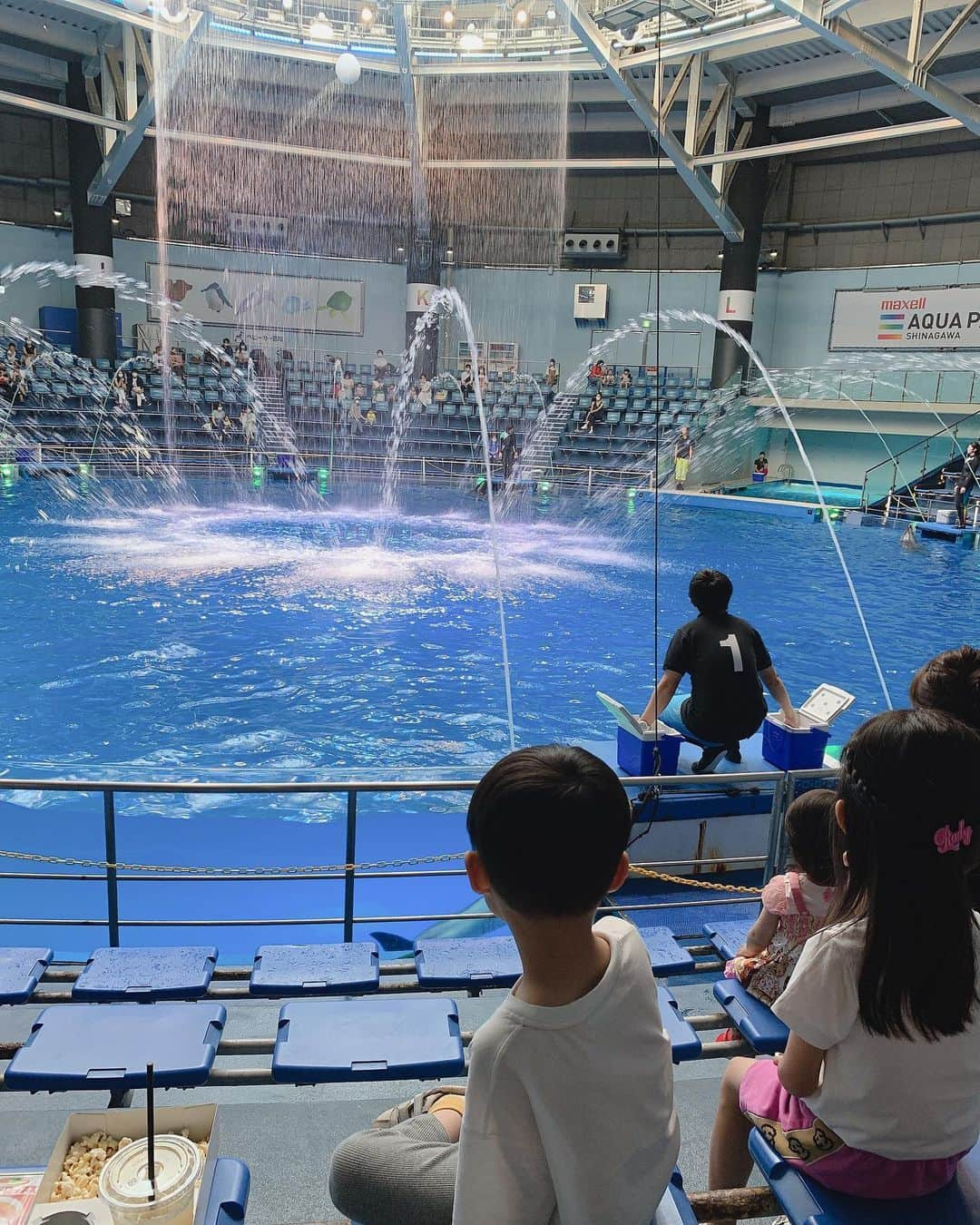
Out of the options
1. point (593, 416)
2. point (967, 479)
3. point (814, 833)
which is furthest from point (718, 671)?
point (593, 416)

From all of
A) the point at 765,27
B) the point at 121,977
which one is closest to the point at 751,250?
the point at 765,27

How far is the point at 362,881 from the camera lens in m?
4.83

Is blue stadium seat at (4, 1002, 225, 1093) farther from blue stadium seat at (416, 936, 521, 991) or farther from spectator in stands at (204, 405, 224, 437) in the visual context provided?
spectator in stands at (204, 405, 224, 437)

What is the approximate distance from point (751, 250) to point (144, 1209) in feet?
87.2

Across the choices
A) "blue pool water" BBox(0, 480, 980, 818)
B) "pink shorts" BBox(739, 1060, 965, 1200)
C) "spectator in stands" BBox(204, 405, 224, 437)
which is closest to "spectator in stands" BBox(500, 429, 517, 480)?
"blue pool water" BBox(0, 480, 980, 818)

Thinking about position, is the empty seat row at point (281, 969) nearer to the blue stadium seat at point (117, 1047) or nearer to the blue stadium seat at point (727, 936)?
the blue stadium seat at point (727, 936)

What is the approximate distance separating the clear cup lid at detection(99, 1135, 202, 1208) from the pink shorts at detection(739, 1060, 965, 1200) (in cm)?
107

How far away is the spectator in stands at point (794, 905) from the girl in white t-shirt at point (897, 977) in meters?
0.51

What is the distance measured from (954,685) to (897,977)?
3.47 ft

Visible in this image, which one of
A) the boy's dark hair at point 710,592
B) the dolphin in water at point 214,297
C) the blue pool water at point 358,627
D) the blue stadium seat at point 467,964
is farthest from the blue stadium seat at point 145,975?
the dolphin in water at point 214,297

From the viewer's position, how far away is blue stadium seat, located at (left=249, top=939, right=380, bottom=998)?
8.63 feet

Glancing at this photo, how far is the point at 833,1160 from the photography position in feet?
5.52

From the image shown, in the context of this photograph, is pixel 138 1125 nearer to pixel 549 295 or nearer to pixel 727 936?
pixel 727 936

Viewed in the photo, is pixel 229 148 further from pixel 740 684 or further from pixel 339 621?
pixel 740 684
